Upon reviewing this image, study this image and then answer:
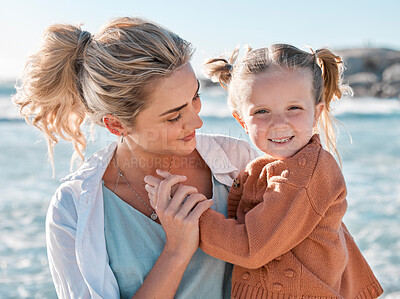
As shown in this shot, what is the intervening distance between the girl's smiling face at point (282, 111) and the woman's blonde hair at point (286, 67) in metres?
0.05

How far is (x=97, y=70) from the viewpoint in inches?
79.4

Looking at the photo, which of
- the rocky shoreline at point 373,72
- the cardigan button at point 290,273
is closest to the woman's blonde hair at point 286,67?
the cardigan button at point 290,273

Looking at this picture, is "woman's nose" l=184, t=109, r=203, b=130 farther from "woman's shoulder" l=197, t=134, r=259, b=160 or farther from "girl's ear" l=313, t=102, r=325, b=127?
"girl's ear" l=313, t=102, r=325, b=127

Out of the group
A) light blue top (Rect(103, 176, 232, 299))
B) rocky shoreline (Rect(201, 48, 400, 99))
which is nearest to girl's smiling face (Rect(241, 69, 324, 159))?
light blue top (Rect(103, 176, 232, 299))

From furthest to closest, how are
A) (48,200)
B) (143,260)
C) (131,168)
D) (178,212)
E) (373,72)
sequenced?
(373,72)
(48,200)
(131,168)
(143,260)
(178,212)

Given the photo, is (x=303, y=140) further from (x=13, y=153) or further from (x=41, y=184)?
(x=13, y=153)

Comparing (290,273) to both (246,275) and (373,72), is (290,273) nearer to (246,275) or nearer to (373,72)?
(246,275)

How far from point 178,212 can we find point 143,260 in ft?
1.01

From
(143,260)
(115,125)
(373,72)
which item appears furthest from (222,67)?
(373,72)

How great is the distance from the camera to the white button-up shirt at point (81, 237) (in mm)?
1851

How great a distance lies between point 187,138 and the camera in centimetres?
202

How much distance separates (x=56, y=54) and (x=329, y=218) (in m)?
1.42

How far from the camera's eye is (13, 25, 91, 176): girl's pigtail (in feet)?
7.05

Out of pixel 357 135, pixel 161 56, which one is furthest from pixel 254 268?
pixel 357 135
